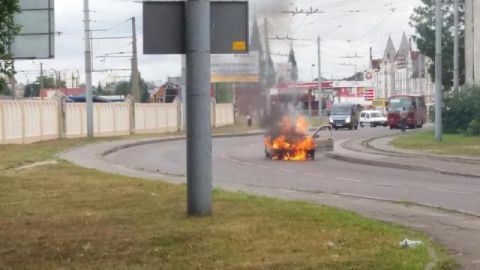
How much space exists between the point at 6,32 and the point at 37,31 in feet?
42.3

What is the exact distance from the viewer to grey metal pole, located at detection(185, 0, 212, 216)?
11750 mm

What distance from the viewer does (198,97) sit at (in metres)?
11.8

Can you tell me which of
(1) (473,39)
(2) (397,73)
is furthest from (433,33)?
(2) (397,73)

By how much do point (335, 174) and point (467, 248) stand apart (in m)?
13.2

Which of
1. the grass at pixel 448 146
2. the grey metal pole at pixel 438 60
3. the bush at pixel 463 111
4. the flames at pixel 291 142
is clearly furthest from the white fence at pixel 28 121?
the bush at pixel 463 111

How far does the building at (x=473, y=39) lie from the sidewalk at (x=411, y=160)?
2038 cm

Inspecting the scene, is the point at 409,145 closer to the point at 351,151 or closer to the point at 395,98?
the point at 351,151

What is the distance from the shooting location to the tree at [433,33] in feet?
201

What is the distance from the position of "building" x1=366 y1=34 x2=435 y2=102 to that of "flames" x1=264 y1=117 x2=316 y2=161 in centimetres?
8713

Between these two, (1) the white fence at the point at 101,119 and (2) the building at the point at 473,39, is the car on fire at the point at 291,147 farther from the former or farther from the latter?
(2) the building at the point at 473,39

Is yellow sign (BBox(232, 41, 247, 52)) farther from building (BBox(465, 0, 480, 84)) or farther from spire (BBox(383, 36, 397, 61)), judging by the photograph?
spire (BBox(383, 36, 397, 61))

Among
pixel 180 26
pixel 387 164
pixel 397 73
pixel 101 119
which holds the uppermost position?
pixel 397 73

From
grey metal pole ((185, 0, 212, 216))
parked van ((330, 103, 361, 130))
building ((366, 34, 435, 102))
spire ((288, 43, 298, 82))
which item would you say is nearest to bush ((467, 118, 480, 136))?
spire ((288, 43, 298, 82))

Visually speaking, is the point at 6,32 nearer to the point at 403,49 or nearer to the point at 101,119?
the point at 101,119
